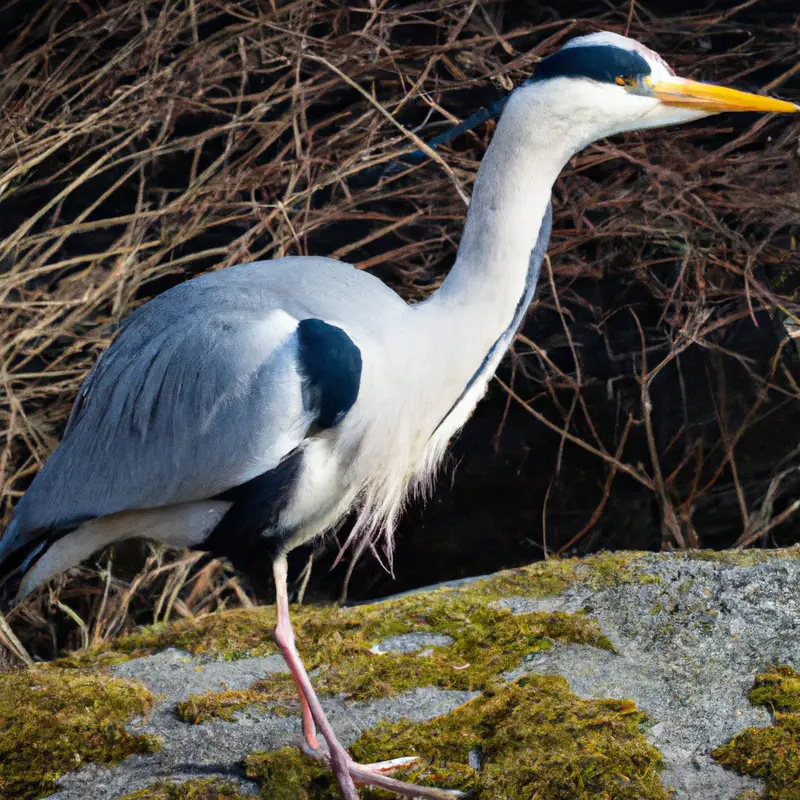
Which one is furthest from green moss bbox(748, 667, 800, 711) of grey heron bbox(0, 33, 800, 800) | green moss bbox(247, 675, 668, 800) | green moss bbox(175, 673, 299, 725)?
green moss bbox(175, 673, 299, 725)

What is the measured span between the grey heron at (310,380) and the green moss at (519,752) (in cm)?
9

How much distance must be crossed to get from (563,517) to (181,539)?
2.24 metres

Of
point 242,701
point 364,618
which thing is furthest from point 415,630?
point 242,701

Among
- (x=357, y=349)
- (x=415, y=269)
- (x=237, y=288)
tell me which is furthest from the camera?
(x=415, y=269)

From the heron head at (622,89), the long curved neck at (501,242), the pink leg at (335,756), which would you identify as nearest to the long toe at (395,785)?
the pink leg at (335,756)

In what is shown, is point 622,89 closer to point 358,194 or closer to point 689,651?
point 689,651

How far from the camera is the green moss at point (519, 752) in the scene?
6.48ft

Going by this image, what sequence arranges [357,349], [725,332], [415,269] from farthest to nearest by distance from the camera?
[725,332]
[415,269]
[357,349]

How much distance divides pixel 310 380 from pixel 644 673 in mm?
919

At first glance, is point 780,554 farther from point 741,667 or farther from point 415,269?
point 415,269

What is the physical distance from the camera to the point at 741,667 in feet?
7.66

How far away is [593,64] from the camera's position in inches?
82.7

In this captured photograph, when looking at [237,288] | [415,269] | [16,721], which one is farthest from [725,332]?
[16,721]

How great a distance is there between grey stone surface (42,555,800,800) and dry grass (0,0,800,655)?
46.1 inches
